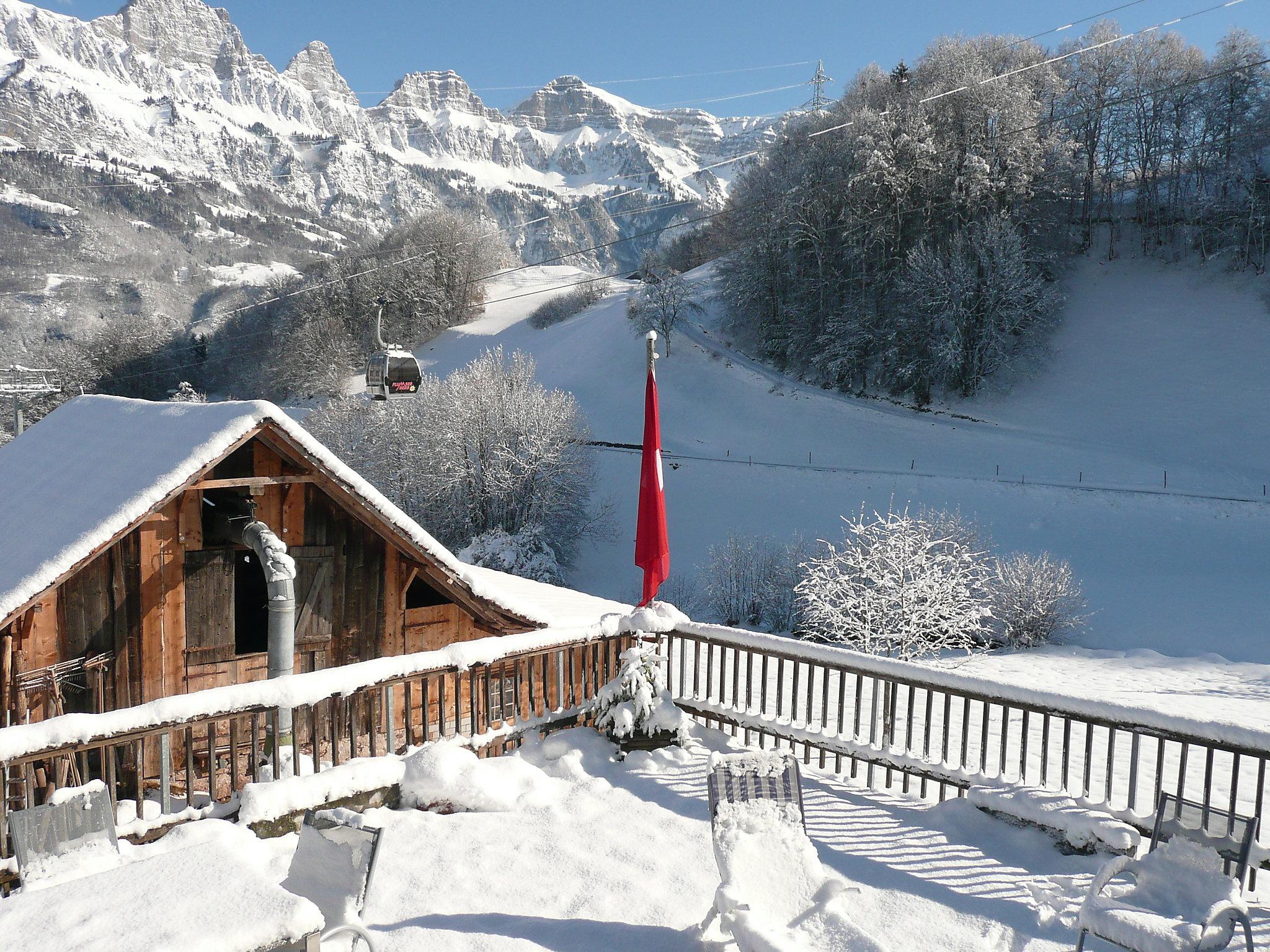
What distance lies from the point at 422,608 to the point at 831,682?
10816mm

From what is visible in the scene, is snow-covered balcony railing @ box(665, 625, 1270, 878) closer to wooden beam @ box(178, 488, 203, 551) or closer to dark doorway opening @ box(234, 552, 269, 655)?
wooden beam @ box(178, 488, 203, 551)

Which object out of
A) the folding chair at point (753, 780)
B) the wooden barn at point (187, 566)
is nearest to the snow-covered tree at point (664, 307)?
the wooden barn at point (187, 566)

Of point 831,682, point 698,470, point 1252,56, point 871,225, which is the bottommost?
point 831,682

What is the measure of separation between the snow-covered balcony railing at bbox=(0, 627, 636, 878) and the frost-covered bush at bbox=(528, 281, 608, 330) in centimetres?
5155

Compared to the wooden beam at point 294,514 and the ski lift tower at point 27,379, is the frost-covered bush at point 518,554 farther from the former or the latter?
the wooden beam at point 294,514

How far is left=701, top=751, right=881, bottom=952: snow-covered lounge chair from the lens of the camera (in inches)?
160

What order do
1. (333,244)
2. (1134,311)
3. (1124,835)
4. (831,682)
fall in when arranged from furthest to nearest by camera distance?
(333,244), (1134,311), (831,682), (1124,835)

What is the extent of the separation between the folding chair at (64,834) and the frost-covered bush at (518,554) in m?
24.5

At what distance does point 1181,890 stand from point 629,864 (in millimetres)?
3137

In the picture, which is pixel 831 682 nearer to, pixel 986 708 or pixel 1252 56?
pixel 986 708

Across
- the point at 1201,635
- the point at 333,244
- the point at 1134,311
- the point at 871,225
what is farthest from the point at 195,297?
the point at 1201,635

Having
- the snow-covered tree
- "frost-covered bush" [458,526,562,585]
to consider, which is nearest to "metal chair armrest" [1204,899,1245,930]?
"frost-covered bush" [458,526,562,585]

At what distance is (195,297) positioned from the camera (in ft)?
358

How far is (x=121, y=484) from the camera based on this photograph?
25.3 ft
